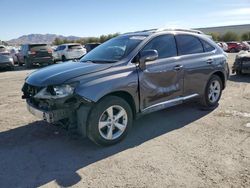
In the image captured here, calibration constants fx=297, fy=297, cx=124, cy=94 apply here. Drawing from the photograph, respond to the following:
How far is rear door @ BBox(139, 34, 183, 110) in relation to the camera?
5.17 m

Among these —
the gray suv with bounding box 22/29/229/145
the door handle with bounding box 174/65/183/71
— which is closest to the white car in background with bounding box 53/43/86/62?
the gray suv with bounding box 22/29/229/145

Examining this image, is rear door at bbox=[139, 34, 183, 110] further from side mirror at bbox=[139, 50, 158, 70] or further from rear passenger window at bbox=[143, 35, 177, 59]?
side mirror at bbox=[139, 50, 158, 70]

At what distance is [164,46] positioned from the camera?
5.67m

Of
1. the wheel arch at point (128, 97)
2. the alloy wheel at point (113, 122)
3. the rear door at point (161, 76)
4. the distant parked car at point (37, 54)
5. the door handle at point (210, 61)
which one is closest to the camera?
the alloy wheel at point (113, 122)

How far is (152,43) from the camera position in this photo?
545 cm

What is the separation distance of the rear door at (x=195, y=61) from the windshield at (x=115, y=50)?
3.36 ft

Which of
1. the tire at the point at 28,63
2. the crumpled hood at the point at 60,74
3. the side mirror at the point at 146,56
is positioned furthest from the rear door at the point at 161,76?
the tire at the point at 28,63

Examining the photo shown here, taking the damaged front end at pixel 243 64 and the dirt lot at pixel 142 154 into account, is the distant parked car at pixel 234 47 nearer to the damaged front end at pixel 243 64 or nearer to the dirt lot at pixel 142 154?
the damaged front end at pixel 243 64

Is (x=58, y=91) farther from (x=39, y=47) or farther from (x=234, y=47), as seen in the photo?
(x=234, y=47)

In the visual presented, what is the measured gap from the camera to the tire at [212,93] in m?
6.68

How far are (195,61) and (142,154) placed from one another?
259 cm

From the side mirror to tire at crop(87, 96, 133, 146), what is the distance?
2.43ft

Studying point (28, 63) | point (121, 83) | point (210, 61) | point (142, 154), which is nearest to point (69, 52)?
point (28, 63)

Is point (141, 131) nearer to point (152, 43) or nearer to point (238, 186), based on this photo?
point (152, 43)
